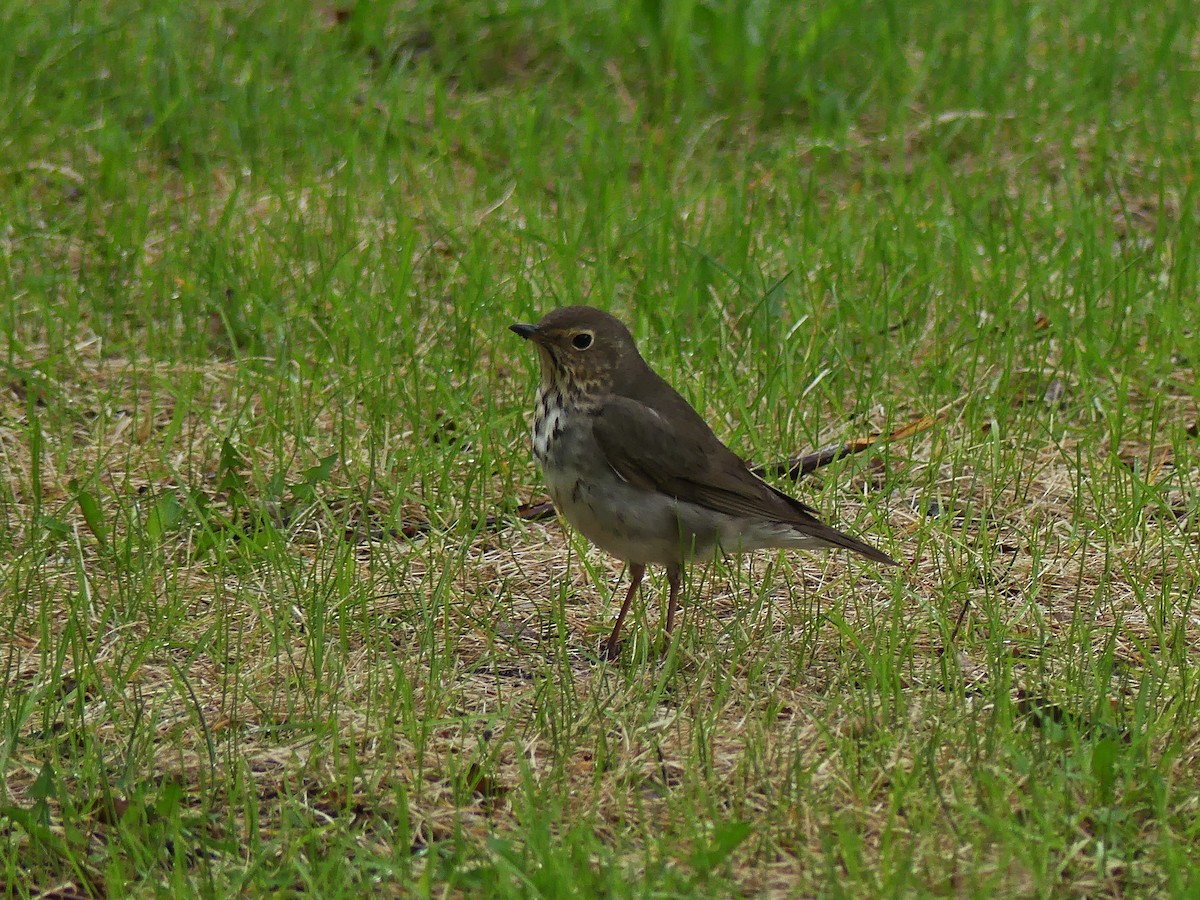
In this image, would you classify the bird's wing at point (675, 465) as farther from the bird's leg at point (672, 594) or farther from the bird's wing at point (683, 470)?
the bird's leg at point (672, 594)

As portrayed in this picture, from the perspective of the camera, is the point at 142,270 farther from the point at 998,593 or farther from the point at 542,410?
the point at 998,593

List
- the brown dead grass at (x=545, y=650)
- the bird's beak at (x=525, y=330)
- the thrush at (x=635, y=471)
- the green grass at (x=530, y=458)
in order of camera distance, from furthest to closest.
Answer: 1. the bird's beak at (x=525, y=330)
2. the thrush at (x=635, y=471)
3. the brown dead grass at (x=545, y=650)
4. the green grass at (x=530, y=458)

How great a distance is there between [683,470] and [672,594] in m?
0.33

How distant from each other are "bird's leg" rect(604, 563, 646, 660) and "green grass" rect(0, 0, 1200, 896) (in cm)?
6

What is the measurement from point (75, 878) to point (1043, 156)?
234 inches

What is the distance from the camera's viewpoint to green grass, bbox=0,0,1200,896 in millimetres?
3457

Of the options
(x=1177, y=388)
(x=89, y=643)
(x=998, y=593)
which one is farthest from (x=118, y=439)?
(x=1177, y=388)

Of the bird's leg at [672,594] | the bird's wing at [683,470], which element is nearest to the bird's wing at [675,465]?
the bird's wing at [683,470]

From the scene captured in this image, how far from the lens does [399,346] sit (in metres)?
6.00

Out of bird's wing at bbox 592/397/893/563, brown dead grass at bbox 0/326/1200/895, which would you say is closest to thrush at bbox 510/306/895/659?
bird's wing at bbox 592/397/893/563

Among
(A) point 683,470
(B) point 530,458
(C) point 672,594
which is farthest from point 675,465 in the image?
(B) point 530,458

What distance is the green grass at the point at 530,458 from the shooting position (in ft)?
11.3

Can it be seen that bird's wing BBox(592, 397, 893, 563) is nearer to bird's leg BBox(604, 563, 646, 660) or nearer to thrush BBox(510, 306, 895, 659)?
thrush BBox(510, 306, 895, 659)

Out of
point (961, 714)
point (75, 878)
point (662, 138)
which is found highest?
point (662, 138)
